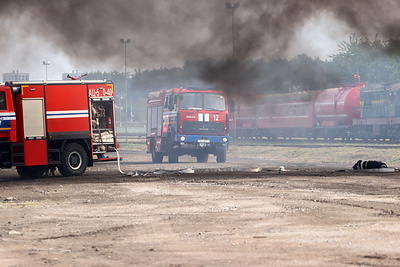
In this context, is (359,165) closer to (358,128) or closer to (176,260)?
(176,260)

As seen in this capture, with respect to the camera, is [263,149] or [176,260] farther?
[263,149]

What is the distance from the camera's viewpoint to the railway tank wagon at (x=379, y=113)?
54.5 meters

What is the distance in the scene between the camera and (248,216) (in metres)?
14.6

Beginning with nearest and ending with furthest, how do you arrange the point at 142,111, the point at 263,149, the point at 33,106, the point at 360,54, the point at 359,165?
the point at 33,106
the point at 359,165
the point at 263,149
the point at 360,54
the point at 142,111

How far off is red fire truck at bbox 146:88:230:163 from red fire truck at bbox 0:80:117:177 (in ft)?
33.1

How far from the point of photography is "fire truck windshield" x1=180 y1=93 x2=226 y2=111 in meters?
38.3

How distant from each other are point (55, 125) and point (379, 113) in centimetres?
3353

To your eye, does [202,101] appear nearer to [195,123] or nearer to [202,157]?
[195,123]

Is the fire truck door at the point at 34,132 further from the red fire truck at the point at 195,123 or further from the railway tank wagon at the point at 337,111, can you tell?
the railway tank wagon at the point at 337,111

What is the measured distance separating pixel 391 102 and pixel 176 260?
1849 inches

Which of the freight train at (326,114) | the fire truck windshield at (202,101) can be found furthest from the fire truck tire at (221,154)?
the freight train at (326,114)

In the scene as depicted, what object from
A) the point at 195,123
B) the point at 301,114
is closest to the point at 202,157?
the point at 195,123

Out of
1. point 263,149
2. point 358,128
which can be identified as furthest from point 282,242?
point 358,128

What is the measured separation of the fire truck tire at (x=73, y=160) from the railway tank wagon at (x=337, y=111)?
34.8 m
